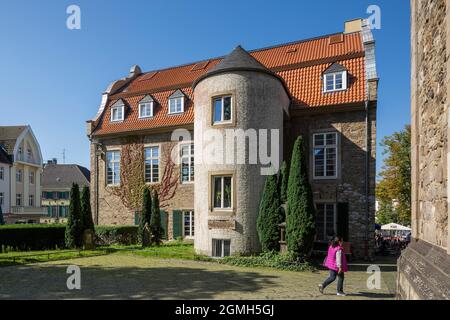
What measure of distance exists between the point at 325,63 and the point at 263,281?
13.6m

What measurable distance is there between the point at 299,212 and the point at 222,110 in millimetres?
5784

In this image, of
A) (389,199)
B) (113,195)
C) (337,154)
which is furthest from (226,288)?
(389,199)

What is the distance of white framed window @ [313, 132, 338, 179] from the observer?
56.9ft

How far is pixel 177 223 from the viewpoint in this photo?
67.9ft

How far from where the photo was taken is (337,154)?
1720 cm

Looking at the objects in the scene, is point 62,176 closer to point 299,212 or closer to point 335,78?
point 335,78

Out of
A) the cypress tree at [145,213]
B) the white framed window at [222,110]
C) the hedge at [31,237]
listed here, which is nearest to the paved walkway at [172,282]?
the cypress tree at [145,213]

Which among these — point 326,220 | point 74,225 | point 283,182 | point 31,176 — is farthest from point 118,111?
point 31,176

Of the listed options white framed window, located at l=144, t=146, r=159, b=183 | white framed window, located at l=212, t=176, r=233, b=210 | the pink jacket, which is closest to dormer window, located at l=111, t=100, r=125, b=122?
white framed window, located at l=144, t=146, r=159, b=183

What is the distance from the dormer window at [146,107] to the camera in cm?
2280

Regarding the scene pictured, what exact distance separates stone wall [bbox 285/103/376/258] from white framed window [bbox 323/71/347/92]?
1.51m

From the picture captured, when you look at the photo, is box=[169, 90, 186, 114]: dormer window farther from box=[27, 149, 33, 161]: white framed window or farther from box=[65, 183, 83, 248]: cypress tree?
box=[27, 149, 33, 161]: white framed window

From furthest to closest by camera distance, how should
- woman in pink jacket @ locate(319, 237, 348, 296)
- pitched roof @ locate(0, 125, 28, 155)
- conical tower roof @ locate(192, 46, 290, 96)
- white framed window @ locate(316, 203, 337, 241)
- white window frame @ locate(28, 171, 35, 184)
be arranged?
white window frame @ locate(28, 171, 35, 184) → pitched roof @ locate(0, 125, 28, 155) → white framed window @ locate(316, 203, 337, 241) → conical tower roof @ locate(192, 46, 290, 96) → woman in pink jacket @ locate(319, 237, 348, 296)

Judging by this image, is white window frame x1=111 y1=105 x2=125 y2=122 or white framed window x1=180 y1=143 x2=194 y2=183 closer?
white framed window x1=180 y1=143 x2=194 y2=183
